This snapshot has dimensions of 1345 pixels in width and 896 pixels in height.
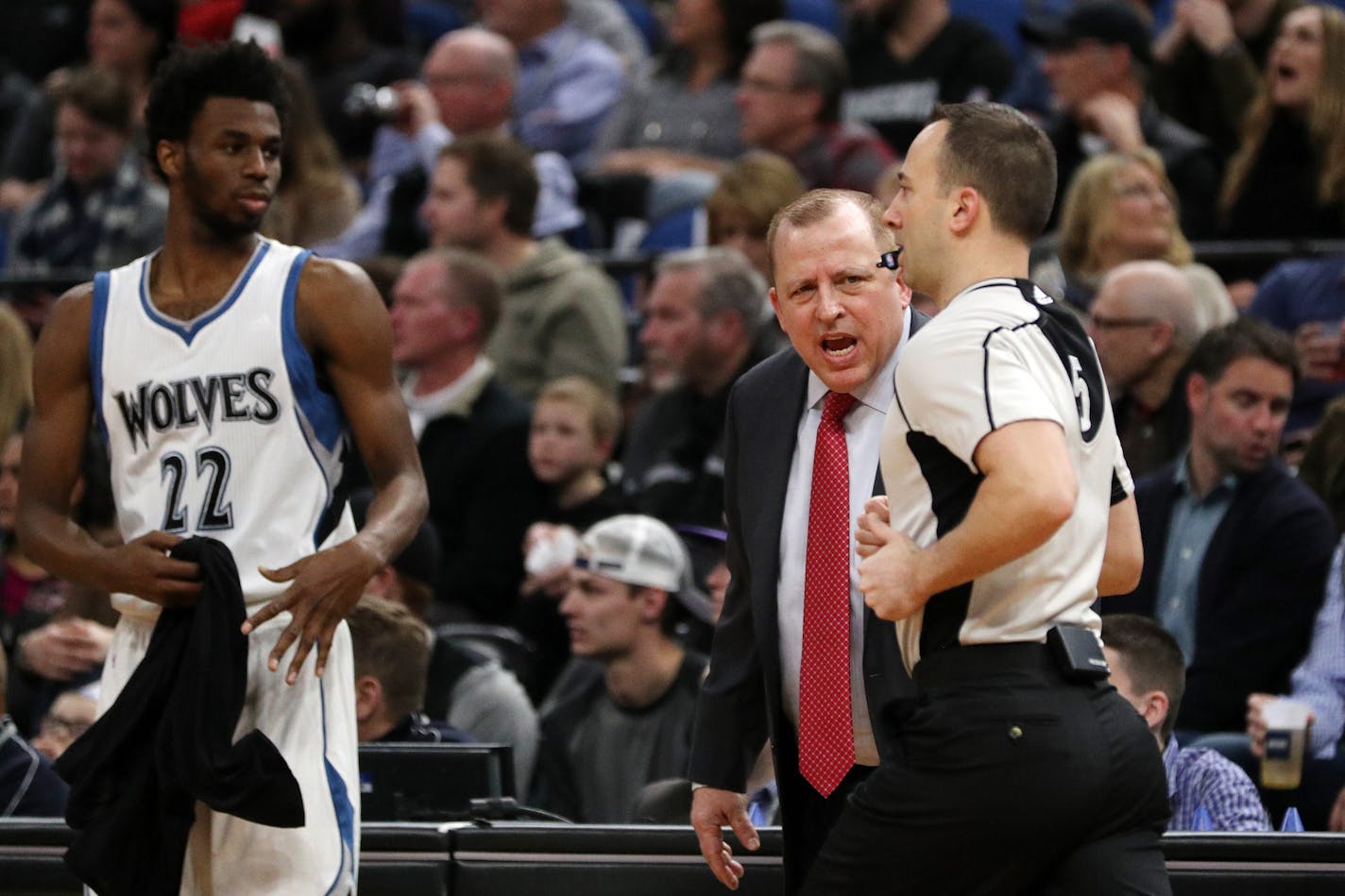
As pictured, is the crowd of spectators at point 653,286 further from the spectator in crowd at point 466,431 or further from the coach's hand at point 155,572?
the coach's hand at point 155,572

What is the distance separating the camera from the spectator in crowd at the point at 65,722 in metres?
5.99

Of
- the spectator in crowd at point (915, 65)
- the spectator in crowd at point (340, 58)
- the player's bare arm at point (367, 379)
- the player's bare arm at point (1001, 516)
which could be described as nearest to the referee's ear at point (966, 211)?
the player's bare arm at point (1001, 516)

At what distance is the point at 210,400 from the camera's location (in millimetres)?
4145

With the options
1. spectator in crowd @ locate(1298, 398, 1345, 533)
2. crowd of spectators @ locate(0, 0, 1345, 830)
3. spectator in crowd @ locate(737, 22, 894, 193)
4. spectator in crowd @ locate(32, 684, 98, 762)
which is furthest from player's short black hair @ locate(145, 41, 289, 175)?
spectator in crowd @ locate(737, 22, 894, 193)

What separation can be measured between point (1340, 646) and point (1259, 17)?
4148 mm

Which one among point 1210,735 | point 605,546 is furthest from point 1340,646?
point 605,546

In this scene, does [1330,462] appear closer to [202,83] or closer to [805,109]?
[805,109]

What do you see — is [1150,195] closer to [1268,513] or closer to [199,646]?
[1268,513]

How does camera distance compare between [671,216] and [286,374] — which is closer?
[286,374]

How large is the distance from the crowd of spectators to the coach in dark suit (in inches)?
13.3

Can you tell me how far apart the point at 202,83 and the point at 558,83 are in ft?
21.5

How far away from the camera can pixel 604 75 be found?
10664mm

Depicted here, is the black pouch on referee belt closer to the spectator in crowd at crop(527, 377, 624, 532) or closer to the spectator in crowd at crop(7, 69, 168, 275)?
the spectator in crowd at crop(527, 377, 624, 532)

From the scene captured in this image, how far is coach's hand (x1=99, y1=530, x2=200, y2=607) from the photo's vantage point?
3.97m
